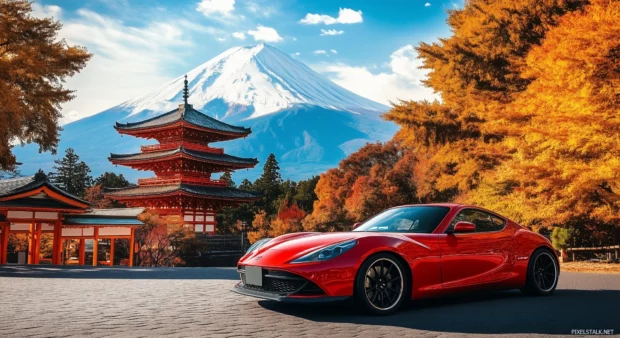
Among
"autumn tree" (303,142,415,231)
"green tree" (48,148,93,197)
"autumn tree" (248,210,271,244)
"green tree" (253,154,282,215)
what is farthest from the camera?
"green tree" (48,148,93,197)

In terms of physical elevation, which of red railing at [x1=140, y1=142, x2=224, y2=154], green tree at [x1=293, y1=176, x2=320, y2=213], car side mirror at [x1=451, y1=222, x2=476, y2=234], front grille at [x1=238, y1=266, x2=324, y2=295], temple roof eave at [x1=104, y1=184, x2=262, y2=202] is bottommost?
front grille at [x1=238, y1=266, x2=324, y2=295]

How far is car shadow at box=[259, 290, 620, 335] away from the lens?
510cm

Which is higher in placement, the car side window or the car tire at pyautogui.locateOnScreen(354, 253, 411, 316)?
the car side window

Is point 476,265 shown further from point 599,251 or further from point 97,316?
point 599,251

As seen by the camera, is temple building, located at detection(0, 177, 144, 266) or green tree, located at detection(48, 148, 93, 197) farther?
green tree, located at detection(48, 148, 93, 197)

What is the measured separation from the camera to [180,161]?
41.6m

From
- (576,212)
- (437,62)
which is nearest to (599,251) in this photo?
(576,212)

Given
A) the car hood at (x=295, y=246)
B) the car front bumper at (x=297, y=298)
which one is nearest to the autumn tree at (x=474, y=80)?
the car hood at (x=295, y=246)

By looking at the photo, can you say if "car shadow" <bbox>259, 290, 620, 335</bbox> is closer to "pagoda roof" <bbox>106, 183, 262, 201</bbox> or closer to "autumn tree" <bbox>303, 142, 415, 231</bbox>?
"pagoda roof" <bbox>106, 183, 262, 201</bbox>

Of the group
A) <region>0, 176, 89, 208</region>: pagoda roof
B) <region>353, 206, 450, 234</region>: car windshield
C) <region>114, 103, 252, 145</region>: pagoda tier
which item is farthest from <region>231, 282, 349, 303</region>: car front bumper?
<region>114, 103, 252, 145</region>: pagoda tier

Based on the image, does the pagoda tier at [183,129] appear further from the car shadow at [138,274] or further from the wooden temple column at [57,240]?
the car shadow at [138,274]

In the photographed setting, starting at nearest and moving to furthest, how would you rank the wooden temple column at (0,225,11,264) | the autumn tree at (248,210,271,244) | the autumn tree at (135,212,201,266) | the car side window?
the car side window
the wooden temple column at (0,225,11,264)
the autumn tree at (135,212,201,266)
the autumn tree at (248,210,271,244)

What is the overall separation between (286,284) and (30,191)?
65.0ft

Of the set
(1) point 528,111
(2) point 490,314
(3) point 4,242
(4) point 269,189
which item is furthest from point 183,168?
(2) point 490,314
